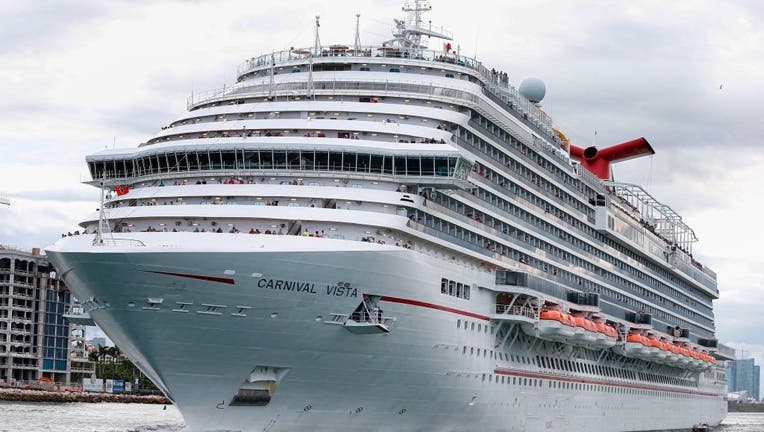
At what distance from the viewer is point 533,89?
2687 inches

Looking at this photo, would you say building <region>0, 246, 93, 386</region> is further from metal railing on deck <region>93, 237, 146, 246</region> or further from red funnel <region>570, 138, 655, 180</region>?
metal railing on deck <region>93, 237, 146, 246</region>

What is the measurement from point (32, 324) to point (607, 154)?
2768 inches

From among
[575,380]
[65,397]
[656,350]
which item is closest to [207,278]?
[575,380]

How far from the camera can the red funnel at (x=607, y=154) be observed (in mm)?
78062

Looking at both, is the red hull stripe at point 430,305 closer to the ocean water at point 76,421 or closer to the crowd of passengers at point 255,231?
the crowd of passengers at point 255,231

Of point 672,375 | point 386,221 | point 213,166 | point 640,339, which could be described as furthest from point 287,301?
point 672,375

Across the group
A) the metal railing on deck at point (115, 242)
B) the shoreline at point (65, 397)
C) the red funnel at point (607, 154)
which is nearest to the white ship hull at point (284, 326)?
the metal railing on deck at point (115, 242)

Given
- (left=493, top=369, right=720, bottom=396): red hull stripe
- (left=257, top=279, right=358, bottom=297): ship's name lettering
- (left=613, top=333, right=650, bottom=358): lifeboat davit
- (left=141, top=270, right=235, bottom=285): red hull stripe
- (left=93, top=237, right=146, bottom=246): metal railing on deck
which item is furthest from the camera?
(left=613, top=333, right=650, bottom=358): lifeboat davit

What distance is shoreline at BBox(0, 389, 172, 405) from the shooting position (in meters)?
95.7

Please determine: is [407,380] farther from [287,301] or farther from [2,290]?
[2,290]

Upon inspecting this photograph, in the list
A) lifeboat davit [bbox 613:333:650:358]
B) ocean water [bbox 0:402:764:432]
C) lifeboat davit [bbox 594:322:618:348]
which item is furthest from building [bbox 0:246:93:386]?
lifeboat davit [bbox 594:322:618:348]

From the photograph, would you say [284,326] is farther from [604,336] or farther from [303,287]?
[604,336]

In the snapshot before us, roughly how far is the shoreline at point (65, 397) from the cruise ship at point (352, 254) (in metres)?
54.0

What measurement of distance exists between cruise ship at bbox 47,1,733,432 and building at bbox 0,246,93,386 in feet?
247
